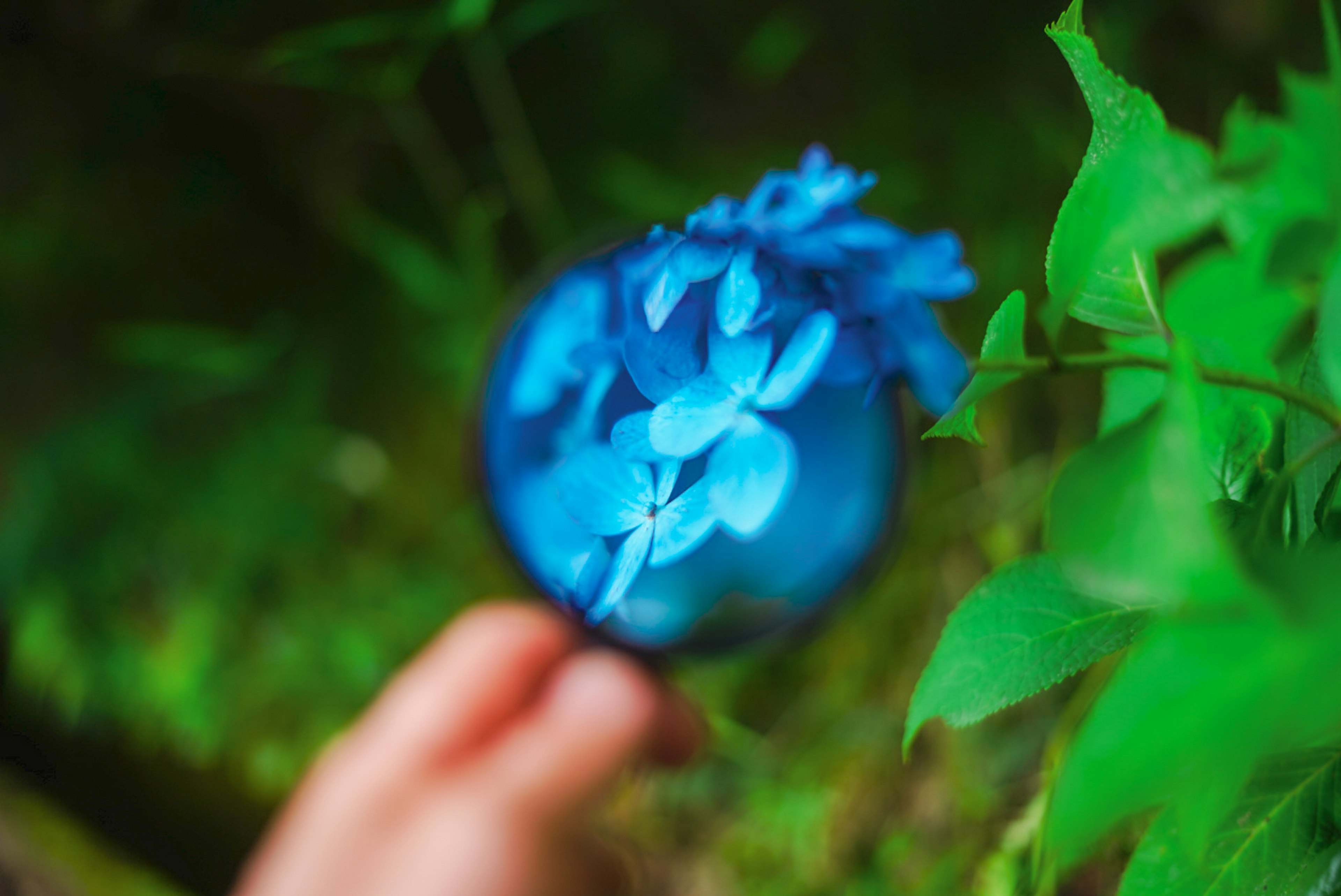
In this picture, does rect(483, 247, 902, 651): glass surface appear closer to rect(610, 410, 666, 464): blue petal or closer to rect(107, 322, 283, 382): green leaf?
rect(610, 410, 666, 464): blue petal

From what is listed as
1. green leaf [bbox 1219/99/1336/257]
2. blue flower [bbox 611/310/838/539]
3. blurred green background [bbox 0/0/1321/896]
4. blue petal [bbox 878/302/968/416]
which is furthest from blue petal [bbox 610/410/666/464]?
blurred green background [bbox 0/0/1321/896]

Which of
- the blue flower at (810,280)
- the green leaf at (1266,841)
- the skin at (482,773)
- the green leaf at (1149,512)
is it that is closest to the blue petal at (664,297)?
the blue flower at (810,280)

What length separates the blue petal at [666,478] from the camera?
201 millimetres

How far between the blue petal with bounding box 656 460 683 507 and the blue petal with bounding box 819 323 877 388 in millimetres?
72

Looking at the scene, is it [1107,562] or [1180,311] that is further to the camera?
[1180,311]

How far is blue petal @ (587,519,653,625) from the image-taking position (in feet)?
0.64

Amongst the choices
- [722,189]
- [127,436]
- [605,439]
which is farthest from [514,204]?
[605,439]

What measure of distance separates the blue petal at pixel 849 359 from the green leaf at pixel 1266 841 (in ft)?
0.54

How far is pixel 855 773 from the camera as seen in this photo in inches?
30.6

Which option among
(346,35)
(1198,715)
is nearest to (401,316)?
(346,35)

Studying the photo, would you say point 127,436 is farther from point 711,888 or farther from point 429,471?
point 711,888

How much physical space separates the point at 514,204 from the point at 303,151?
22 cm

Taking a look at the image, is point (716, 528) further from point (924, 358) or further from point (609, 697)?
point (609, 697)

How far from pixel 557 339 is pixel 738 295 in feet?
0.75
